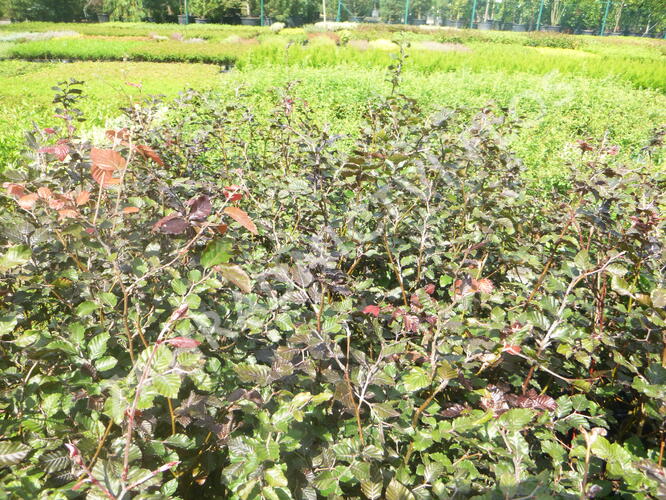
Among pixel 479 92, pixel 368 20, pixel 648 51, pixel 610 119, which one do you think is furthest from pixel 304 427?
pixel 368 20

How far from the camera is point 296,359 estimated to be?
1.13 meters

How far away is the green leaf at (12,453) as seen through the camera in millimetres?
781

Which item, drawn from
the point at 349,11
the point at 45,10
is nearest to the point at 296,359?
the point at 349,11

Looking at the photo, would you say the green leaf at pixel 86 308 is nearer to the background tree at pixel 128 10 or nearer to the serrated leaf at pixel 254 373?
the serrated leaf at pixel 254 373

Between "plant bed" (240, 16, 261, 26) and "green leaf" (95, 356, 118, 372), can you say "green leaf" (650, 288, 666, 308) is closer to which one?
"green leaf" (95, 356, 118, 372)

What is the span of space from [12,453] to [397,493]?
691 millimetres

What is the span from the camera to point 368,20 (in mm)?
42281

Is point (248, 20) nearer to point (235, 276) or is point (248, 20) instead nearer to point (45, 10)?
point (45, 10)

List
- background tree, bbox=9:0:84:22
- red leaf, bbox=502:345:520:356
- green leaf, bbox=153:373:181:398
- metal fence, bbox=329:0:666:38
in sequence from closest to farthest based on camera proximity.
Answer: green leaf, bbox=153:373:181:398, red leaf, bbox=502:345:520:356, background tree, bbox=9:0:84:22, metal fence, bbox=329:0:666:38

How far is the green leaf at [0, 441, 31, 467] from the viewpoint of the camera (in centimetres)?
78

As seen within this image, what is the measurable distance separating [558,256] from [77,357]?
1.74 meters

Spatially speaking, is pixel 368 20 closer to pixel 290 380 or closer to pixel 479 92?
pixel 479 92

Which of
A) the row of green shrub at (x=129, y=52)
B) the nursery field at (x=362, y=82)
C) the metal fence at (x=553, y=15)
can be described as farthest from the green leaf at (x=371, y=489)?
the metal fence at (x=553, y=15)

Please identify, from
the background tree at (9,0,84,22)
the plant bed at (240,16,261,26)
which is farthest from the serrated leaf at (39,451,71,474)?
the background tree at (9,0,84,22)
